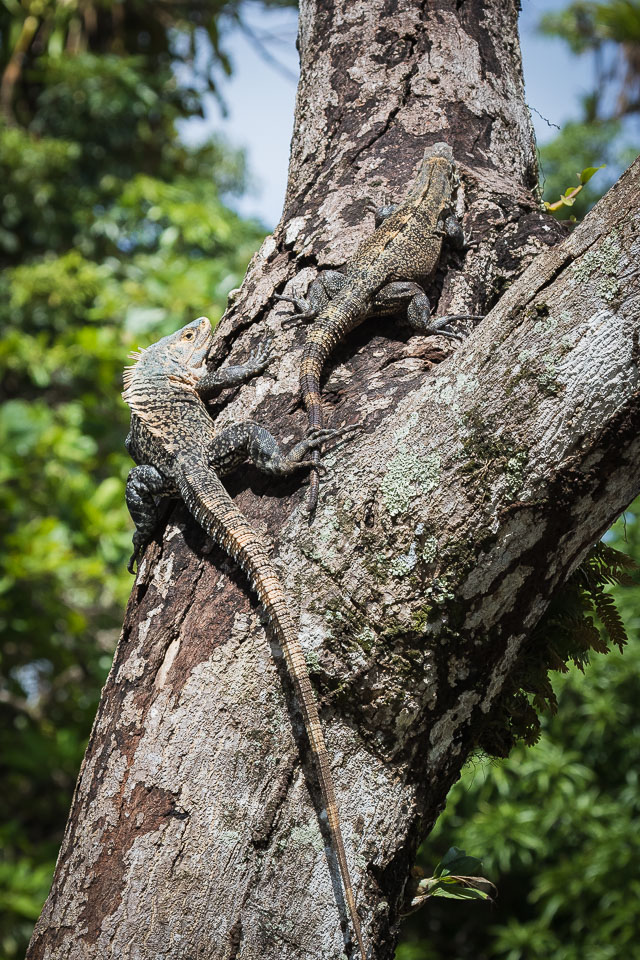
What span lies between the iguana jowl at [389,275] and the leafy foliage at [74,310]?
2.60 meters

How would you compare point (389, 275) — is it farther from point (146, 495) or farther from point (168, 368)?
point (146, 495)

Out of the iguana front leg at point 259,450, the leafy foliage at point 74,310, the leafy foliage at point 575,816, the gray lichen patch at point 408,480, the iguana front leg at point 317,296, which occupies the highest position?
the leafy foliage at point 74,310

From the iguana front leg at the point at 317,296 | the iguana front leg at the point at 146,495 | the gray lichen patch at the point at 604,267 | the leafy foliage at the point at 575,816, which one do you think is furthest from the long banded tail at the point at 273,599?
the leafy foliage at the point at 575,816

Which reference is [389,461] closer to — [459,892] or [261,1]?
[459,892]

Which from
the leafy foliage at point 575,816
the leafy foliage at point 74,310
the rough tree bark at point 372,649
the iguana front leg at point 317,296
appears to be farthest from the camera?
the leafy foliage at point 74,310

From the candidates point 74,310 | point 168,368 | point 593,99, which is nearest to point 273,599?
point 168,368

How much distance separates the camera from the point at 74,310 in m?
7.55

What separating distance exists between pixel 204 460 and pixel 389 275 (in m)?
1.02

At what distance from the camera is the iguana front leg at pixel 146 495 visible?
2.65 m

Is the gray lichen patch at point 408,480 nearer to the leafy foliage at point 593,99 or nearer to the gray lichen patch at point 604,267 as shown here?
the gray lichen patch at point 604,267

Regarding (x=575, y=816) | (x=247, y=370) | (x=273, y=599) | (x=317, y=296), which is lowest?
(x=575, y=816)

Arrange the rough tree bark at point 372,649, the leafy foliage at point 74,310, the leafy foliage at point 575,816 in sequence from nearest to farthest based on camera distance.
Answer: the rough tree bark at point 372,649 → the leafy foliage at point 575,816 → the leafy foliage at point 74,310

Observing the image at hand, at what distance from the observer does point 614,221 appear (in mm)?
1826

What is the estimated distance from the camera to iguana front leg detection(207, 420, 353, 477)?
6.90ft
